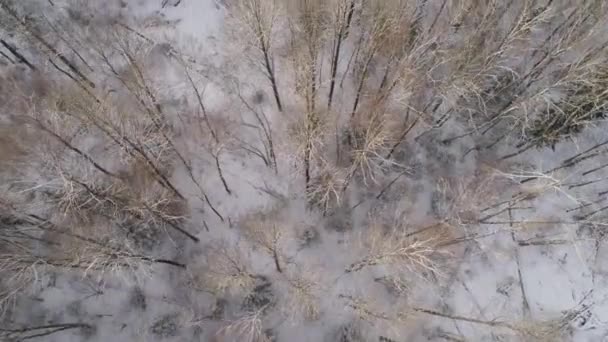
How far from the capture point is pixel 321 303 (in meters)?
19.3

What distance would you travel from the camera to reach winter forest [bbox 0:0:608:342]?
18.5m

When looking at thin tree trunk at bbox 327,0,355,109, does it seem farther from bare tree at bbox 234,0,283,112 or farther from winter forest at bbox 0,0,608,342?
bare tree at bbox 234,0,283,112

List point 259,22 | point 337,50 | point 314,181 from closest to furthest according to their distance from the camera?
point 259,22 < point 337,50 < point 314,181

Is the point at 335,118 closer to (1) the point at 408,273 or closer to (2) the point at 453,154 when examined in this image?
(2) the point at 453,154

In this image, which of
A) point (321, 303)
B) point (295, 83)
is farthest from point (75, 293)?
point (295, 83)

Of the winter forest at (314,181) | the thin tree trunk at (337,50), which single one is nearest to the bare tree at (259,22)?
the winter forest at (314,181)

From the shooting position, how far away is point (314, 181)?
2000 cm

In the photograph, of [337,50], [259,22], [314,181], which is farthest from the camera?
[314,181]

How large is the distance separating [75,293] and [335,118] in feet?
39.0

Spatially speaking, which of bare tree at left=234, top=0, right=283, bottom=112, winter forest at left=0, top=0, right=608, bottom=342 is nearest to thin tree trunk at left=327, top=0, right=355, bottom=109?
winter forest at left=0, top=0, right=608, bottom=342

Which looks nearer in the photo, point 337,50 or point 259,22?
point 259,22

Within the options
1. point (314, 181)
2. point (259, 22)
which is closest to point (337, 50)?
point (259, 22)

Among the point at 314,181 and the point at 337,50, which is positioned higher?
the point at 337,50

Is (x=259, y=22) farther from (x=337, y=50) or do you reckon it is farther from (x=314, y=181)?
(x=314, y=181)
